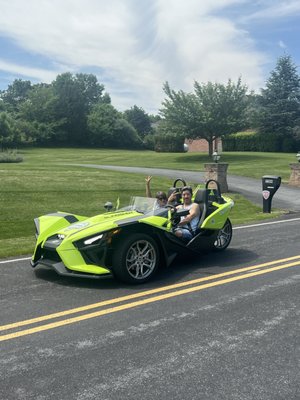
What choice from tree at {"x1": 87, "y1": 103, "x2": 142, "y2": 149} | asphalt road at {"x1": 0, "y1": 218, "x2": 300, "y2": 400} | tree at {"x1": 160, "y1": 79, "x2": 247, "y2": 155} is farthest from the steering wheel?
tree at {"x1": 87, "y1": 103, "x2": 142, "y2": 149}

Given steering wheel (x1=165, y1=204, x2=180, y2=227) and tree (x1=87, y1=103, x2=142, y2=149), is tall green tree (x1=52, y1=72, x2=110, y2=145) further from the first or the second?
steering wheel (x1=165, y1=204, x2=180, y2=227)

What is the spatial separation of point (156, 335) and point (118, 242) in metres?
1.94

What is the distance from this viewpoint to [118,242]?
606cm

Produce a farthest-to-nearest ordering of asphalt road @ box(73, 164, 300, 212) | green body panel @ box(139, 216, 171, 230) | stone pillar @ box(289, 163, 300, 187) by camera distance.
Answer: stone pillar @ box(289, 163, 300, 187)
asphalt road @ box(73, 164, 300, 212)
green body panel @ box(139, 216, 171, 230)

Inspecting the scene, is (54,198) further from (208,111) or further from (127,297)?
(208,111)

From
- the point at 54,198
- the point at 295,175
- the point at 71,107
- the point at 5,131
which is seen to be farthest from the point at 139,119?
the point at 54,198

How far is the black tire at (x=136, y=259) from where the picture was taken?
597 centimetres

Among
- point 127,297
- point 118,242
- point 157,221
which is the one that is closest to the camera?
point 127,297

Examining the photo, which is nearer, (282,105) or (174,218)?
(174,218)

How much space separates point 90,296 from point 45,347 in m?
1.51

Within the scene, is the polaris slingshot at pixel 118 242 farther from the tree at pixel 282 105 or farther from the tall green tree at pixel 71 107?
the tall green tree at pixel 71 107

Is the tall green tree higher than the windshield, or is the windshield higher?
the tall green tree

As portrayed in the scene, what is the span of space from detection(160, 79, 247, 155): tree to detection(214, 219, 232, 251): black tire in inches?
1203

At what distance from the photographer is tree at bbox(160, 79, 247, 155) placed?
38.4 m
